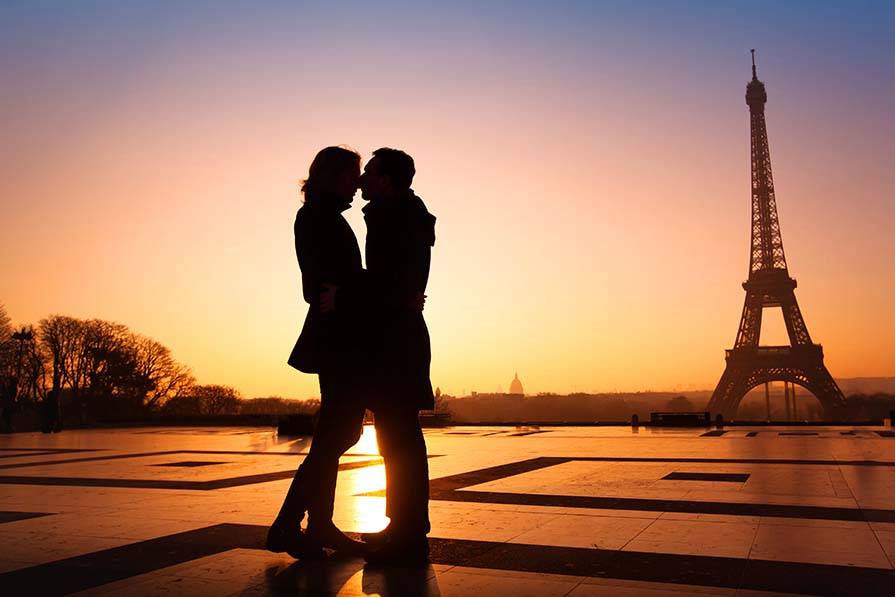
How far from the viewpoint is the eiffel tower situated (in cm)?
5647

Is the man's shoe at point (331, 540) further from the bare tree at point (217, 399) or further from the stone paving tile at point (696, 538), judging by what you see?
the bare tree at point (217, 399)

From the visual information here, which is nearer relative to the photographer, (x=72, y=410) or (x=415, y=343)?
(x=415, y=343)

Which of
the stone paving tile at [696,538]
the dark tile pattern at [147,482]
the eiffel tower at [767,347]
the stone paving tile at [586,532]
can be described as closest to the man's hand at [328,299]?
the stone paving tile at [586,532]

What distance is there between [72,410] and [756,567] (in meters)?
51.4

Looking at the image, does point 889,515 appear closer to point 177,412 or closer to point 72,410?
point 72,410

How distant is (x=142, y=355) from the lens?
52.2 m

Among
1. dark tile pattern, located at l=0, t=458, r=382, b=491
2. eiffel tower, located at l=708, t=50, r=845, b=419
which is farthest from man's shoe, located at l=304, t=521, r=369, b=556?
eiffel tower, located at l=708, t=50, r=845, b=419

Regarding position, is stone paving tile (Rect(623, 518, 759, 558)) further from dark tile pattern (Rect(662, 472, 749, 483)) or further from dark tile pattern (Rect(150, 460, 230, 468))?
dark tile pattern (Rect(150, 460, 230, 468))

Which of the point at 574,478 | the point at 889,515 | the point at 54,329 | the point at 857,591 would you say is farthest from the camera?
the point at 54,329

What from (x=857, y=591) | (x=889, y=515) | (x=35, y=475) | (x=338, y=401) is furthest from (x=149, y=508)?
(x=889, y=515)

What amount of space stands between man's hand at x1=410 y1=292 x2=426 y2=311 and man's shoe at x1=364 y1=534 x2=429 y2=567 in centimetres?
111

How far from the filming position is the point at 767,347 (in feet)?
191

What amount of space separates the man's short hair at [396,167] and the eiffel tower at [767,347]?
182ft

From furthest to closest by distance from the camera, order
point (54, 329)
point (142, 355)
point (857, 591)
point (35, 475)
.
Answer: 1. point (142, 355)
2. point (54, 329)
3. point (35, 475)
4. point (857, 591)
